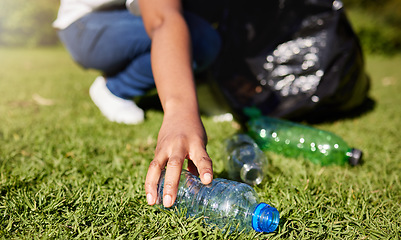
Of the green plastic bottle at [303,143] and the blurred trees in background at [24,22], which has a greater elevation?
the green plastic bottle at [303,143]

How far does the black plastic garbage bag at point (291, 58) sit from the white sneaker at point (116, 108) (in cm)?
68

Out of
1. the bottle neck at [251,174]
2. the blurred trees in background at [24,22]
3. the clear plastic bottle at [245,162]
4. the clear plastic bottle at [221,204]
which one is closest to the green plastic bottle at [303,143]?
the clear plastic bottle at [245,162]

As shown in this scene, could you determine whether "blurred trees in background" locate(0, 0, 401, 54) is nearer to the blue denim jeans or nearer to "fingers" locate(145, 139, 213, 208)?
the blue denim jeans

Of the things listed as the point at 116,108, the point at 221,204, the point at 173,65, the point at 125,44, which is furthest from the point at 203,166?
the point at 116,108

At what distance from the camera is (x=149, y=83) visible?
2383mm

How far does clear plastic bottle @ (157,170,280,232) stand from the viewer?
110cm

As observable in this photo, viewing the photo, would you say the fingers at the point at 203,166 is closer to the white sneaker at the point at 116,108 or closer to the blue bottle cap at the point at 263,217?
the blue bottle cap at the point at 263,217

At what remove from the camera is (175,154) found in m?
0.99

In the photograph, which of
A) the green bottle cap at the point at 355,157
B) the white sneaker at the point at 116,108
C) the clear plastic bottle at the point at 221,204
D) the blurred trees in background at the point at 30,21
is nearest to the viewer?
the clear plastic bottle at the point at 221,204

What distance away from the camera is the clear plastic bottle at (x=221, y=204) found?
1.10 meters

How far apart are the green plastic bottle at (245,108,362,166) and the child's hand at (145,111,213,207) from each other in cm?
93

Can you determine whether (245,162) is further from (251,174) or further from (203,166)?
(203,166)

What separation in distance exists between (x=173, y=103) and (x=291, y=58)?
146 centimetres

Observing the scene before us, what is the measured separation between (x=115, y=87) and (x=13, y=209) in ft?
4.82
